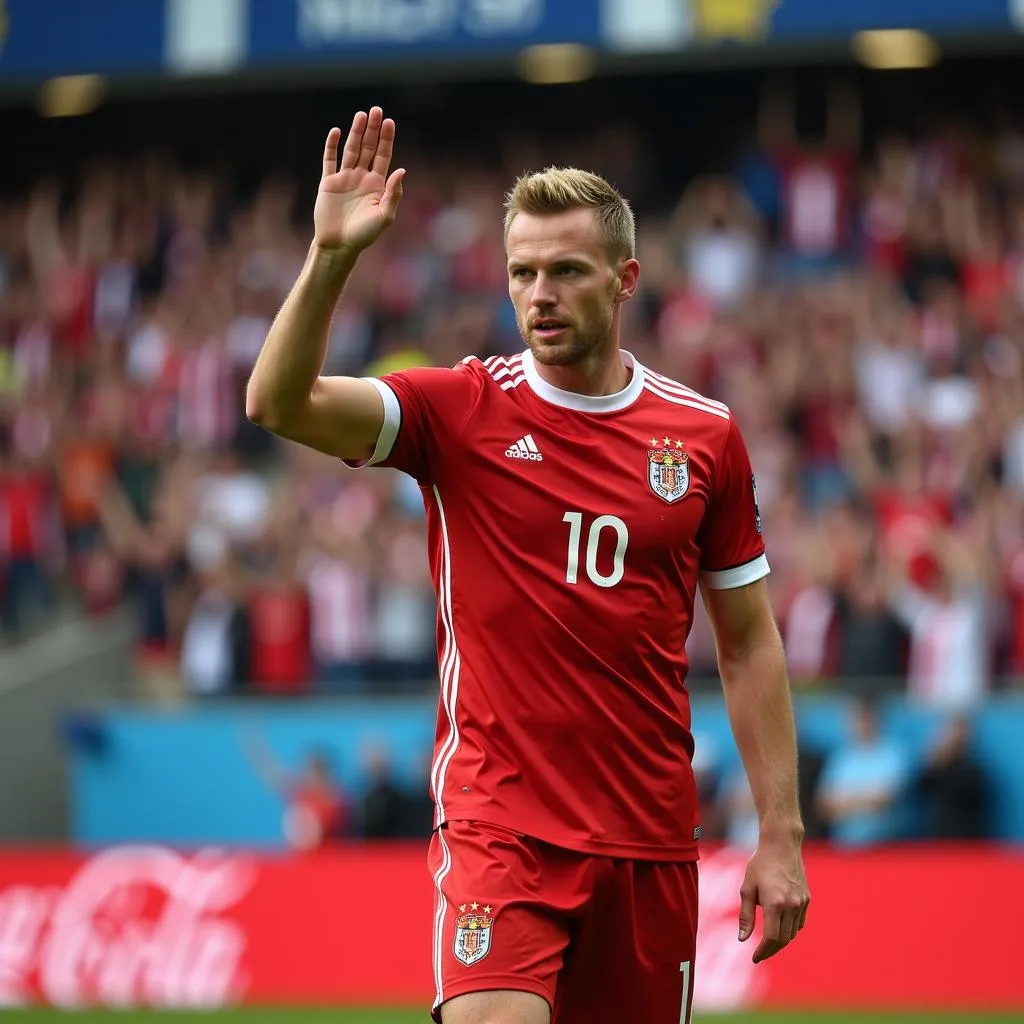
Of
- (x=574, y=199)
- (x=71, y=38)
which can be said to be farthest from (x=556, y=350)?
(x=71, y=38)

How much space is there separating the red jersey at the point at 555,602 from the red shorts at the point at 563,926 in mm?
56

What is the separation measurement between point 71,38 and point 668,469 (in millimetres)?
13395

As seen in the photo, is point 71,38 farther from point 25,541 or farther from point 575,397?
point 575,397

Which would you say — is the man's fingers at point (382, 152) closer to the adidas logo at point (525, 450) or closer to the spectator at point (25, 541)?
the adidas logo at point (525, 450)

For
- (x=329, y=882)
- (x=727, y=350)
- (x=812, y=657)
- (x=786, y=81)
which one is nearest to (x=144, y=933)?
(x=329, y=882)

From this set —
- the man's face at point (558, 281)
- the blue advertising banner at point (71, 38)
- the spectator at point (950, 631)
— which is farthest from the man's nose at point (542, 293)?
the blue advertising banner at point (71, 38)

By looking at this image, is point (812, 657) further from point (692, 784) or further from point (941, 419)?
point (692, 784)

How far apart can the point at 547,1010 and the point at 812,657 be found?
27.6 ft

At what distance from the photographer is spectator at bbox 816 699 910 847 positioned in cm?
1162

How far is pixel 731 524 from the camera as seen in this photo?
4898 mm

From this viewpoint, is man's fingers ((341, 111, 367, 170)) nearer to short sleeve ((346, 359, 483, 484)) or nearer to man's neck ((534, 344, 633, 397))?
short sleeve ((346, 359, 483, 484))

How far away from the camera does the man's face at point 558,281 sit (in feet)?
14.9

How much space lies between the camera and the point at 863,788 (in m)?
11.7

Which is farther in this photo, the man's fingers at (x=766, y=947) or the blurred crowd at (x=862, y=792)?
the blurred crowd at (x=862, y=792)
